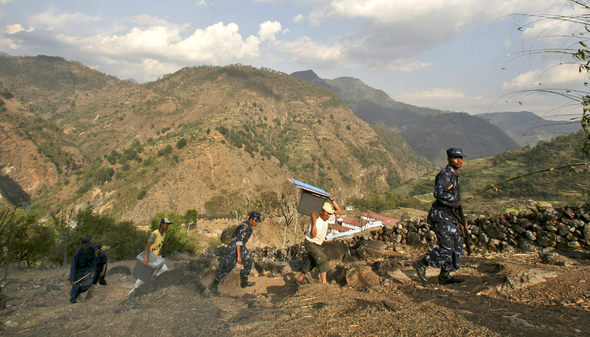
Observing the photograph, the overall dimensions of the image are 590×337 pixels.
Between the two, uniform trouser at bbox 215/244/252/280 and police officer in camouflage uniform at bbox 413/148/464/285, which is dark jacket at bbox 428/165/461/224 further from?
uniform trouser at bbox 215/244/252/280

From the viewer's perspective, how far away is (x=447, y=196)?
430 cm

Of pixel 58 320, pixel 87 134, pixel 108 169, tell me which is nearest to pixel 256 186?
pixel 108 169

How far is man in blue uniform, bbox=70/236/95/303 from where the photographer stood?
629 cm

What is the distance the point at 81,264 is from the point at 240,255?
11.4ft

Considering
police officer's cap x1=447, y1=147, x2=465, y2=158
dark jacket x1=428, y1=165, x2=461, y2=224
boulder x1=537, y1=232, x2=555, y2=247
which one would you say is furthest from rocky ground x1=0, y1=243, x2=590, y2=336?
police officer's cap x1=447, y1=147, x2=465, y2=158

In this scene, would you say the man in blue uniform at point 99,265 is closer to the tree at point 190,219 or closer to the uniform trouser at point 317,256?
the uniform trouser at point 317,256

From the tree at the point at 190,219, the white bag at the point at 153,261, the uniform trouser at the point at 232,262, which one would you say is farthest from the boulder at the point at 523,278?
the tree at the point at 190,219

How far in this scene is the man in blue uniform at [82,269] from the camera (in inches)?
247

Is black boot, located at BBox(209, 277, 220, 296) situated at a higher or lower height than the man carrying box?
lower

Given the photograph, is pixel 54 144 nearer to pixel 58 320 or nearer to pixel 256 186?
pixel 256 186

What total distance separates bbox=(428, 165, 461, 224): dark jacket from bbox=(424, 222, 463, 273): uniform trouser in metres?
0.09

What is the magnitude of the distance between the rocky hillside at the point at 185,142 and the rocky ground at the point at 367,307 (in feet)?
164

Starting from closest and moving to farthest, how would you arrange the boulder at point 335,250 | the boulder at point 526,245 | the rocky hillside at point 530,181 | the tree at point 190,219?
the boulder at point 526,245 → the boulder at point 335,250 → the rocky hillside at point 530,181 → the tree at point 190,219

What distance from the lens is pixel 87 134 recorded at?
116 metres
